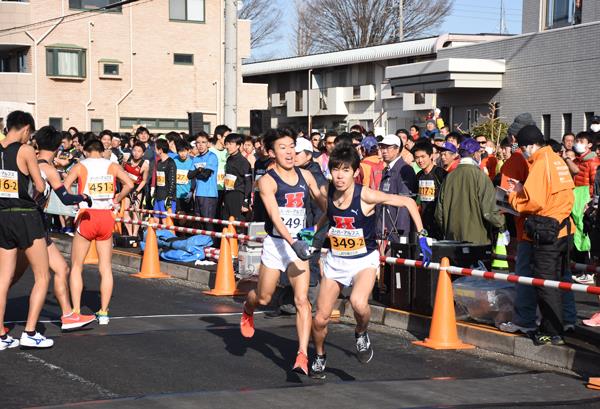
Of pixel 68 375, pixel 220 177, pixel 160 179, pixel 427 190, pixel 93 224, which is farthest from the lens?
pixel 160 179

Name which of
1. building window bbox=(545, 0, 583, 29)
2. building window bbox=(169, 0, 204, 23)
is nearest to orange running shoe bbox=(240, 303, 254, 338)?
building window bbox=(545, 0, 583, 29)

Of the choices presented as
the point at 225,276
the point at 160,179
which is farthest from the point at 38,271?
the point at 160,179

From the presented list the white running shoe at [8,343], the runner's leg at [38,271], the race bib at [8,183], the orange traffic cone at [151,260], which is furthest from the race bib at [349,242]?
the orange traffic cone at [151,260]

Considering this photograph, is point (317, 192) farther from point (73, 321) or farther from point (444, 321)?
point (73, 321)

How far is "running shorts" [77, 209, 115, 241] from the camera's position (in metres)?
11.1

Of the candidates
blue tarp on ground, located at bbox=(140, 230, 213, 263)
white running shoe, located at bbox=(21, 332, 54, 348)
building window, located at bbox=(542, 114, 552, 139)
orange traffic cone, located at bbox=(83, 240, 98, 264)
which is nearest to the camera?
white running shoe, located at bbox=(21, 332, 54, 348)

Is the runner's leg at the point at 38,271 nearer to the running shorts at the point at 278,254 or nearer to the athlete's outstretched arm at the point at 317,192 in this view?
the running shorts at the point at 278,254

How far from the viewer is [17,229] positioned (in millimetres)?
9805

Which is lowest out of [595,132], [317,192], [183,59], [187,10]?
[317,192]

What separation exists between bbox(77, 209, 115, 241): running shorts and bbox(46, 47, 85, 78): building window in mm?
33647

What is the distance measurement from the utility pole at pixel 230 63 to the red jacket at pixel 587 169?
29.9 ft

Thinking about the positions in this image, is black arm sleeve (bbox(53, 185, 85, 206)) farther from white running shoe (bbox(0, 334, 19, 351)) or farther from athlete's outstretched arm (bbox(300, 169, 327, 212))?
athlete's outstretched arm (bbox(300, 169, 327, 212))

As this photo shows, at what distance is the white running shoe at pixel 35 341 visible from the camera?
31.9ft

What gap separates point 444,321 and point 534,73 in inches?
691
